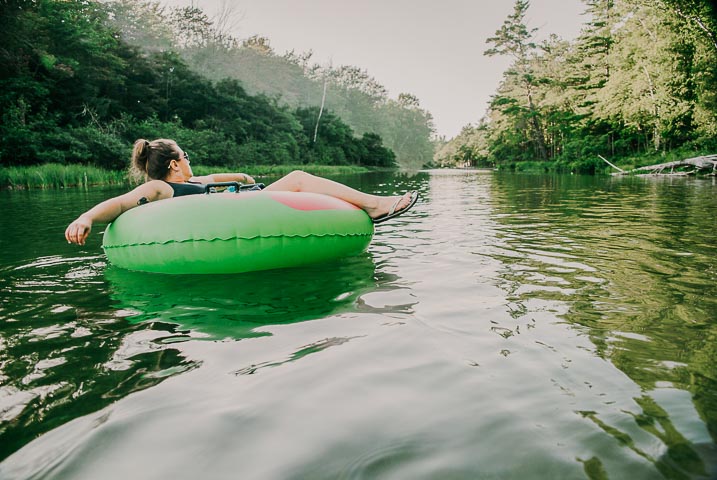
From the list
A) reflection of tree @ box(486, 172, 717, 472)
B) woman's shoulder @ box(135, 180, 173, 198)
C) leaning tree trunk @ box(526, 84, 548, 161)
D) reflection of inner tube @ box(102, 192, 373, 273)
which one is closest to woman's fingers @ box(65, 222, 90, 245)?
reflection of inner tube @ box(102, 192, 373, 273)

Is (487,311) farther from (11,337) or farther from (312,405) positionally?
(11,337)

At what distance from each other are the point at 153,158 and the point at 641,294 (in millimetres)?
3683

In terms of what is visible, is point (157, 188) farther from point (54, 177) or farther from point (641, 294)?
point (54, 177)

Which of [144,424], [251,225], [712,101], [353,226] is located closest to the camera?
[144,424]

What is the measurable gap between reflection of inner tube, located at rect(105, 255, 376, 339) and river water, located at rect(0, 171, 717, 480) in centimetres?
2

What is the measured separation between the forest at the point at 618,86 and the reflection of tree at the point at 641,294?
1829 centimetres

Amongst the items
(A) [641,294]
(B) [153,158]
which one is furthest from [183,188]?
(A) [641,294]

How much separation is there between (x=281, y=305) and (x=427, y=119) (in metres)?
96.9

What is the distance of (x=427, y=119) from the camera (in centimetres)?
9562

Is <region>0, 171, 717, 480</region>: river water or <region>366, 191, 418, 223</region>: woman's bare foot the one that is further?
<region>366, 191, 418, 223</region>: woman's bare foot

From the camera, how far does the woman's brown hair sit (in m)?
3.97

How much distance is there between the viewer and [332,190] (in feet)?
13.5

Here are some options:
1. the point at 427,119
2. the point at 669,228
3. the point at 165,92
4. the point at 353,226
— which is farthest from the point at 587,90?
the point at 427,119

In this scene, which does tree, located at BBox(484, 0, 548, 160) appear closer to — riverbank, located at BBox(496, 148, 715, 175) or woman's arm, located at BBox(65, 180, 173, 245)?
riverbank, located at BBox(496, 148, 715, 175)
